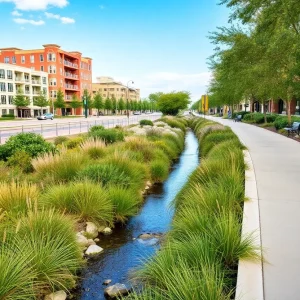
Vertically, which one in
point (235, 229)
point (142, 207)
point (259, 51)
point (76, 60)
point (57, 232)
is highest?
point (76, 60)

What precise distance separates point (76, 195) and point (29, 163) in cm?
490

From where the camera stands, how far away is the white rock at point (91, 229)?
23.1 feet

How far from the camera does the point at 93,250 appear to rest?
6414mm

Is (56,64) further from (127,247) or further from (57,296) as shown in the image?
(57,296)

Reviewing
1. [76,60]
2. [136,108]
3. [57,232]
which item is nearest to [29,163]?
[57,232]

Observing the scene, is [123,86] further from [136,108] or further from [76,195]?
[76,195]

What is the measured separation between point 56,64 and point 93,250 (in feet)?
300

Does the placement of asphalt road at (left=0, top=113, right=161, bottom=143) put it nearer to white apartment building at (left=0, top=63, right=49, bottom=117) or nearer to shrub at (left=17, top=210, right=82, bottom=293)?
shrub at (left=17, top=210, right=82, bottom=293)

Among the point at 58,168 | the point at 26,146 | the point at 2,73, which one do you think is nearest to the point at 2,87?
the point at 2,73

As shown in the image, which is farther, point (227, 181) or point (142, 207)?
point (142, 207)

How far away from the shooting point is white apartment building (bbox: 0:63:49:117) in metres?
74.9

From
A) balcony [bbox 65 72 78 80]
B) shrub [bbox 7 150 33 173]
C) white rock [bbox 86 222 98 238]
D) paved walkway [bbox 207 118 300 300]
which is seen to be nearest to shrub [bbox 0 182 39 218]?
white rock [bbox 86 222 98 238]

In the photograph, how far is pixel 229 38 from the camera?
71.8 feet

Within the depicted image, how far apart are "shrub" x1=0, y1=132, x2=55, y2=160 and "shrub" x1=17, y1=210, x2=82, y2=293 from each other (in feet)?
23.5
